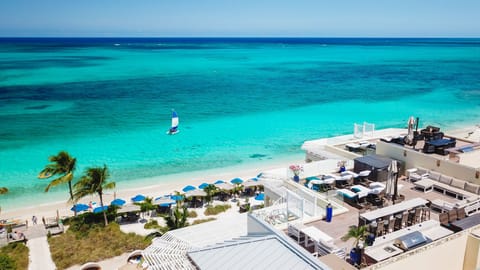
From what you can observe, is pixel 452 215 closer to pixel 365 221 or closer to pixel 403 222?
pixel 403 222

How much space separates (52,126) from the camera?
122 feet

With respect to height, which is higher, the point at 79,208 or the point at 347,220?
the point at 347,220

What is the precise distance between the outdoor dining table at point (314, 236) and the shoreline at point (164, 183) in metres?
14.2

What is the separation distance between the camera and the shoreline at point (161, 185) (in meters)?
20.2

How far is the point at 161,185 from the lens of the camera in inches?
946

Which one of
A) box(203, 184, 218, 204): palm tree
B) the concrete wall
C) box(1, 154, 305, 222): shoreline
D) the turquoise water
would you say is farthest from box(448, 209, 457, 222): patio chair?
the turquoise water

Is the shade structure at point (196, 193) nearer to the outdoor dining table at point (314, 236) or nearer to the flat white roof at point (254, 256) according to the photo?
the outdoor dining table at point (314, 236)

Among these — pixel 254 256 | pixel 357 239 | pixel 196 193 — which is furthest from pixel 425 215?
pixel 196 193

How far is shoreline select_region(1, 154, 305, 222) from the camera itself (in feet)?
66.1

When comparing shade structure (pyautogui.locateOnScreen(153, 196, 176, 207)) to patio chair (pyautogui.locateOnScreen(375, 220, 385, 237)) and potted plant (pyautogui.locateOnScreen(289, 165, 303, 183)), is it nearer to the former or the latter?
potted plant (pyautogui.locateOnScreen(289, 165, 303, 183))

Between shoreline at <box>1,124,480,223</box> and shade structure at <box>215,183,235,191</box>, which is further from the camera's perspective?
shade structure at <box>215,183,235,191</box>

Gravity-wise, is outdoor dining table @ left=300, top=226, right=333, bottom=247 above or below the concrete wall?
below

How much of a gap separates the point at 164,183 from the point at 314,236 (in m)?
17.0

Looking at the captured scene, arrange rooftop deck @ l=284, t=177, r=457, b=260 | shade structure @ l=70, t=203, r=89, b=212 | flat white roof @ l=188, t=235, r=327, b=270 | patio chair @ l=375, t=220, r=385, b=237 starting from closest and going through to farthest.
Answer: flat white roof @ l=188, t=235, r=327, b=270, patio chair @ l=375, t=220, r=385, b=237, rooftop deck @ l=284, t=177, r=457, b=260, shade structure @ l=70, t=203, r=89, b=212
